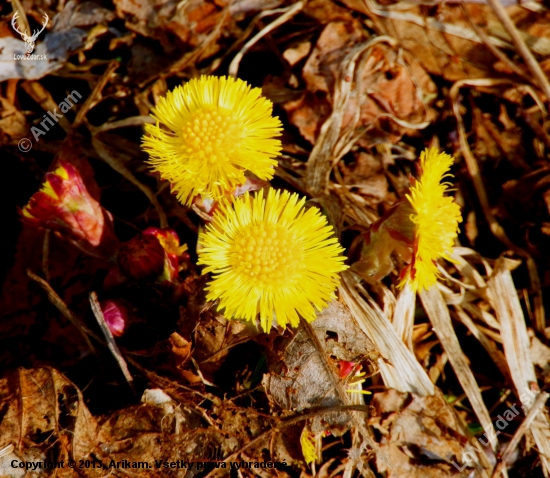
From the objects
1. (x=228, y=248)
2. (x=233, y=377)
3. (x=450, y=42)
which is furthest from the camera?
(x=450, y=42)

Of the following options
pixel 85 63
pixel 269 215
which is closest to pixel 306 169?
pixel 269 215

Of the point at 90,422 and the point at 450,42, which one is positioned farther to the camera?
the point at 450,42

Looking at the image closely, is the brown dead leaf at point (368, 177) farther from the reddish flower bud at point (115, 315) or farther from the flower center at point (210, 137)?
the reddish flower bud at point (115, 315)

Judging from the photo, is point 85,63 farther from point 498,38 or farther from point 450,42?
point 498,38

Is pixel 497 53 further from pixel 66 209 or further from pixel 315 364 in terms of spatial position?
pixel 66 209

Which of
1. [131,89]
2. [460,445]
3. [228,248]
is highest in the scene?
[131,89]

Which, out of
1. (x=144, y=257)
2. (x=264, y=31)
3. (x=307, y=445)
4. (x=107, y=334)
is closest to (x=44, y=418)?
(x=107, y=334)

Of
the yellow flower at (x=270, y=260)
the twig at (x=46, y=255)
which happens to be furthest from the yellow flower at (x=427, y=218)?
the twig at (x=46, y=255)
